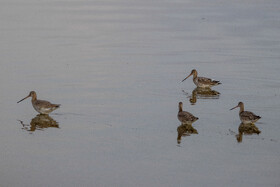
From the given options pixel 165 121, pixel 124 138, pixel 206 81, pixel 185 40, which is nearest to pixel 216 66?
pixel 206 81

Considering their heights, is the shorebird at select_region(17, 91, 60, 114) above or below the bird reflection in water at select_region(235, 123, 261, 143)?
above

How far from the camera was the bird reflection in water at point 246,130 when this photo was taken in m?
15.0

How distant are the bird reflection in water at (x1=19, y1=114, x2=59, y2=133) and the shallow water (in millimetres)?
49

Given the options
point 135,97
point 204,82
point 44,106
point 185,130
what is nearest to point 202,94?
point 204,82

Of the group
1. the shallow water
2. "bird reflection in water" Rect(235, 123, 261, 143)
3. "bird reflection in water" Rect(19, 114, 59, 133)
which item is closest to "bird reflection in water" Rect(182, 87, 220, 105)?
the shallow water

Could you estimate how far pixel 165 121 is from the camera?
16.0 meters

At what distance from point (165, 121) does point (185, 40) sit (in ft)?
38.0

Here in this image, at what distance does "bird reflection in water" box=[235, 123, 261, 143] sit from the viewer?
15.0 meters

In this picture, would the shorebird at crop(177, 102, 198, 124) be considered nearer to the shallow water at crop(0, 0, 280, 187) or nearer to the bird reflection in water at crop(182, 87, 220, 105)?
the shallow water at crop(0, 0, 280, 187)

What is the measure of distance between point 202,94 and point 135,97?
2409 mm

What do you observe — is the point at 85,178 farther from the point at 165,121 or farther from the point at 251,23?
the point at 251,23

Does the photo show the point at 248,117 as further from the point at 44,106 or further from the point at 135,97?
the point at 44,106

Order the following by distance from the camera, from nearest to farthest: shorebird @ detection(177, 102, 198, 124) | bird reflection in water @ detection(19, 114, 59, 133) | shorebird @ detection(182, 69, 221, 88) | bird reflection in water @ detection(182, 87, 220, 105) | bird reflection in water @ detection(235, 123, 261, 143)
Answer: bird reflection in water @ detection(235, 123, 261, 143), shorebird @ detection(177, 102, 198, 124), bird reflection in water @ detection(19, 114, 59, 133), bird reflection in water @ detection(182, 87, 220, 105), shorebird @ detection(182, 69, 221, 88)

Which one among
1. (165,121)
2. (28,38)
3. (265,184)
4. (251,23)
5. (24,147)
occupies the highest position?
(251,23)
